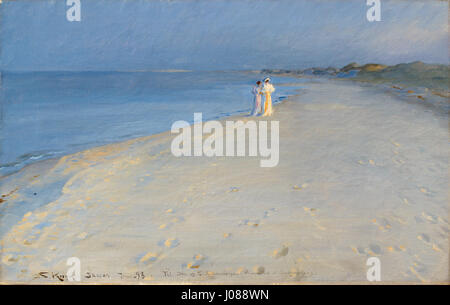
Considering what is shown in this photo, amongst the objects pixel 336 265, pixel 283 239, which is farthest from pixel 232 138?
pixel 336 265

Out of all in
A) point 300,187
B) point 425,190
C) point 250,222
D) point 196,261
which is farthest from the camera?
point 300,187

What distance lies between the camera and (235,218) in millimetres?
3311

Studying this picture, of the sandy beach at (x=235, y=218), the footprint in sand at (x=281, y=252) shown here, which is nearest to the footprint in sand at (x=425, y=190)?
the sandy beach at (x=235, y=218)

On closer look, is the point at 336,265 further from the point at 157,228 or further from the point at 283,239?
the point at 157,228

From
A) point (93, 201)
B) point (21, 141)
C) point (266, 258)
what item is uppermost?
point (21, 141)

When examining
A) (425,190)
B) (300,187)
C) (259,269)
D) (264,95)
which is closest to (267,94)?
(264,95)

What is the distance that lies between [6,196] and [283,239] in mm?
4122

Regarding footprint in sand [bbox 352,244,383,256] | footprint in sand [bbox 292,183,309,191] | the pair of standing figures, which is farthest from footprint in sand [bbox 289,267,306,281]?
the pair of standing figures
